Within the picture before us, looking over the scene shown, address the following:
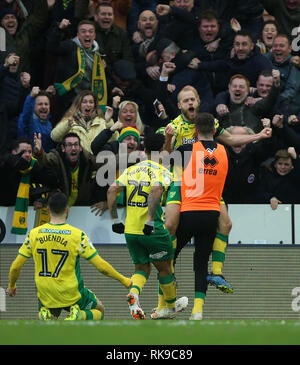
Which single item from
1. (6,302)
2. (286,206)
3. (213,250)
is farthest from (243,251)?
(6,302)

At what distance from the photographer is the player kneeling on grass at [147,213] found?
1104 centimetres

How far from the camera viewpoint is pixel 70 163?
45.0 ft

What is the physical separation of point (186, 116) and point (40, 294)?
2950mm

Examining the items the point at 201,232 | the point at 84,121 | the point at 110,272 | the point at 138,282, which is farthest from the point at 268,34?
the point at 110,272

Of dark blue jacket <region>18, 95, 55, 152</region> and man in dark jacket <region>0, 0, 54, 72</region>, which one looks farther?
man in dark jacket <region>0, 0, 54, 72</region>

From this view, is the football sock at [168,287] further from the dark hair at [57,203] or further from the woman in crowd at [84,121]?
the woman in crowd at [84,121]

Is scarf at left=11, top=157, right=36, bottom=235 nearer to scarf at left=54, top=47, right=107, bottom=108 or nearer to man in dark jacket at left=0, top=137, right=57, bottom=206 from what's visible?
man in dark jacket at left=0, top=137, right=57, bottom=206

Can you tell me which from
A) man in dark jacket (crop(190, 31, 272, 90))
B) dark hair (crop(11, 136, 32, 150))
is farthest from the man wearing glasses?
man in dark jacket (crop(190, 31, 272, 90))

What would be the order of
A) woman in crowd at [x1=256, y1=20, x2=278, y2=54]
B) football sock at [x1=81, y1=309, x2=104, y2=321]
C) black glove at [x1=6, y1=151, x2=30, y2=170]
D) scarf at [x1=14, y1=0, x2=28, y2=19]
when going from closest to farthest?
football sock at [x1=81, y1=309, x2=104, y2=321] → black glove at [x1=6, y1=151, x2=30, y2=170] → woman in crowd at [x1=256, y1=20, x2=278, y2=54] → scarf at [x1=14, y1=0, x2=28, y2=19]

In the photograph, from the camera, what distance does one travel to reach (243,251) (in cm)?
1377

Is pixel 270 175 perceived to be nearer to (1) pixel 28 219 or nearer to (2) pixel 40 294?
(1) pixel 28 219

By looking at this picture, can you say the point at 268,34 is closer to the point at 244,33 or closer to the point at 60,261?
the point at 244,33

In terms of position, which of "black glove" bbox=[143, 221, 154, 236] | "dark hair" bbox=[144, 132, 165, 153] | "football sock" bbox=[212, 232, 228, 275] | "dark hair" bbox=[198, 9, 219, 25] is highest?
"dark hair" bbox=[198, 9, 219, 25]

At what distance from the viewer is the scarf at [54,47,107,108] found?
14711mm
